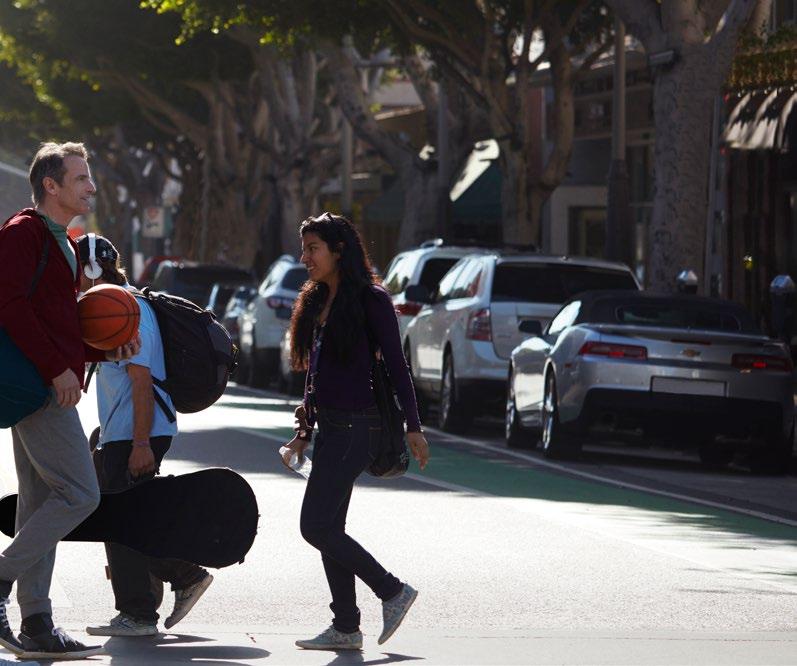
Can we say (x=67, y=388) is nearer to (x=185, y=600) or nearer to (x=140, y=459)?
(x=140, y=459)

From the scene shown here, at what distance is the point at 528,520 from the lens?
44.8 feet

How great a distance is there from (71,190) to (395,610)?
79.3 inches

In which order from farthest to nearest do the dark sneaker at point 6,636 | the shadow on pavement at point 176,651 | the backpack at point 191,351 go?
the backpack at point 191,351
the shadow on pavement at point 176,651
the dark sneaker at point 6,636

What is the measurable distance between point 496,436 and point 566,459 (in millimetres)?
3262

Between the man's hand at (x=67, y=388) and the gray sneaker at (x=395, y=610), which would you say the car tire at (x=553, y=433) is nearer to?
the gray sneaker at (x=395, y=610)

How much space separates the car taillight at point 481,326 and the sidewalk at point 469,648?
11644mm

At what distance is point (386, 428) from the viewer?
8805mm

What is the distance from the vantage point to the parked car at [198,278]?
37656 mm

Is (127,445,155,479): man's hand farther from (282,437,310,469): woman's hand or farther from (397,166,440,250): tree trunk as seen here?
(397,166,440,250): tree trunk

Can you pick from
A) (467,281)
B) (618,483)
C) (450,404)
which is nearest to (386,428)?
(618,483)

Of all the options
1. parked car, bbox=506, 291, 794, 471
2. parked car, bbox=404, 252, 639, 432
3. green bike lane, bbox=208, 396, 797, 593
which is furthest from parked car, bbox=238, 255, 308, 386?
parked car, bbox=506, 291, 794, 471

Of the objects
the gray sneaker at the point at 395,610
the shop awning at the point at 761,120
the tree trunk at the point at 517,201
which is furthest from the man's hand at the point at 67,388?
the tree trunk at the point at 517,201

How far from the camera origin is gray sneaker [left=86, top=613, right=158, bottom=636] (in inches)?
351

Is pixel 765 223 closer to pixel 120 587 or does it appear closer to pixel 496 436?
pixel 496 436
